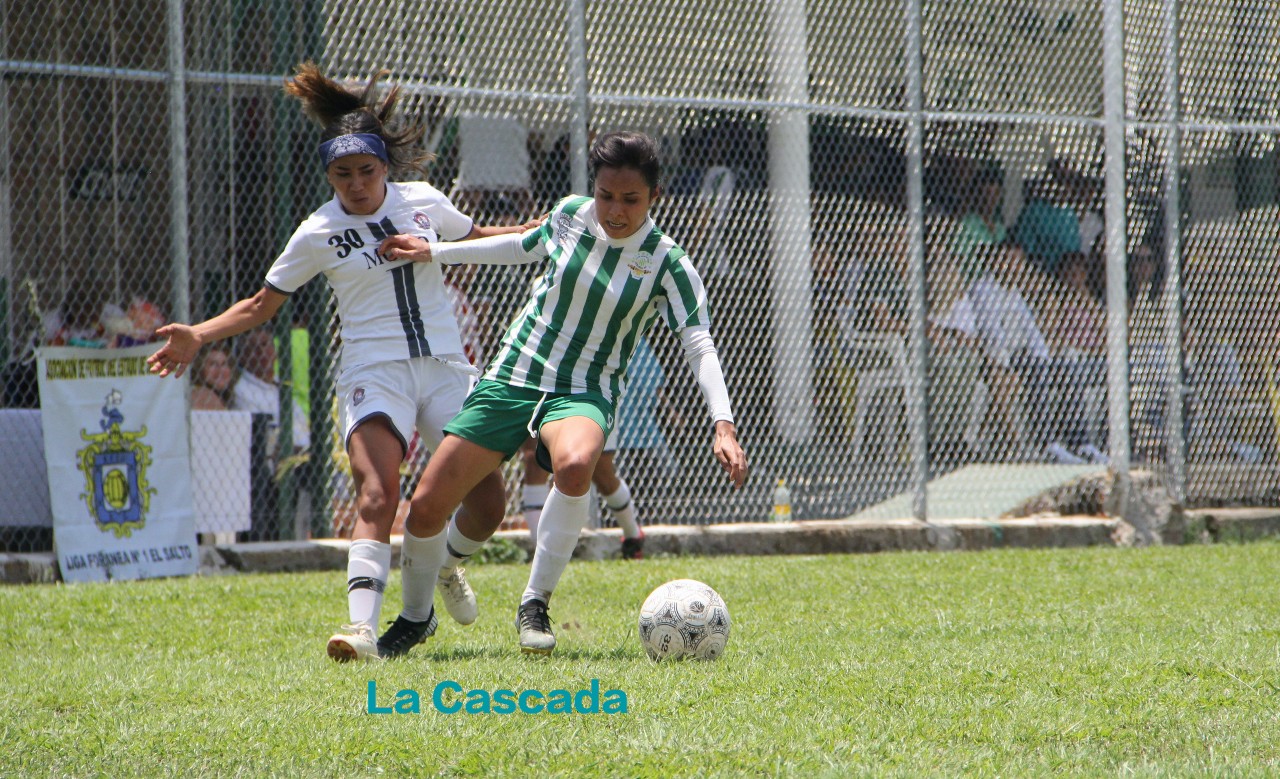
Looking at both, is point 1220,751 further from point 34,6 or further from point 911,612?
point 34,6

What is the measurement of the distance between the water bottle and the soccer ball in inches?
187

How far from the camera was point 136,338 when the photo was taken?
350 inches

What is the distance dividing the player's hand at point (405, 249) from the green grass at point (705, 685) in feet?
4.81

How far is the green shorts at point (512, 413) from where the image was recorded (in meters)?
5.10

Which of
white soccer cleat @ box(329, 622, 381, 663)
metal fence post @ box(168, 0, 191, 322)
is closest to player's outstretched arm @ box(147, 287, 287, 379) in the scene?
white soccer cleat @ box(329, 622, 381, 663)

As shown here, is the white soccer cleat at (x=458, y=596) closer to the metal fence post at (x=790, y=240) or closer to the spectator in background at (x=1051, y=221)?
the metal fence post at (x=790, y=240)

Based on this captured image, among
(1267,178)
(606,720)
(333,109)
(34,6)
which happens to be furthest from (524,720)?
(1267,178)

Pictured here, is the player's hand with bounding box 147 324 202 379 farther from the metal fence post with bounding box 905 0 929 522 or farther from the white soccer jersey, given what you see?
the metal fence post with bounding box 905 0 929 522

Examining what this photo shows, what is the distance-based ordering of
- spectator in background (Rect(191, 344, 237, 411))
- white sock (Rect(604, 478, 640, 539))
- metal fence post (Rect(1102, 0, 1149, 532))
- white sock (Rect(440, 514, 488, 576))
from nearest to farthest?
white sock (Rect(440, 514, 488, 576)) < white sock (Rect(604, 478, 640, 539)) < spectator in background (Rect(191, 344, 237, 411)) < metal fence post (Rect(1102, 0, 1149, 532))

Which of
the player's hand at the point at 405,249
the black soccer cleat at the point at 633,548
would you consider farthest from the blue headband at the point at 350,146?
the black soccer cleat at the point at 633,548

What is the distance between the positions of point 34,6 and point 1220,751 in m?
8.19

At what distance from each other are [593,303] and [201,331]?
144 cm

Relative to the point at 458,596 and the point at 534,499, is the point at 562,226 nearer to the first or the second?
the point at 458,596

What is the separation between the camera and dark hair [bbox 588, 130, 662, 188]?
16.3 feet
